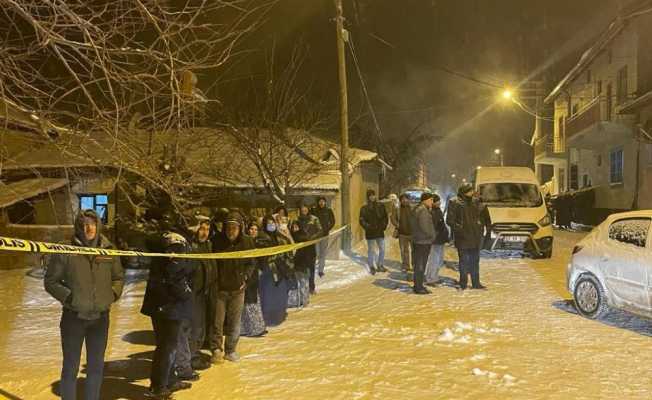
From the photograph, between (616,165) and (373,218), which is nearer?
(373,218)

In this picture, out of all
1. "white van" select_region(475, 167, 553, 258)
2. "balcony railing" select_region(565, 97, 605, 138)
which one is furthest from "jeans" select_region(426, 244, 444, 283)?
"balcony railing" select_region(565, 97, 605, 138)

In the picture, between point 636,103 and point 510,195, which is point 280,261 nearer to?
point 510,195

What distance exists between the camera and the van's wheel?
7.56 metres

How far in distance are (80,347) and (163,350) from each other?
821 millimetres

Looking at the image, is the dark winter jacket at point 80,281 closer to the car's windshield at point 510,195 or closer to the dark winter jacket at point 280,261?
the dark winter jacket at point 280,261

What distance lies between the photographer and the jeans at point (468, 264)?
32.6 ft

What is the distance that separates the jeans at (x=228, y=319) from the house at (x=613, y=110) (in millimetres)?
19956

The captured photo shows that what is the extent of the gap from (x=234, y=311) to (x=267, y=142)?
8046mm

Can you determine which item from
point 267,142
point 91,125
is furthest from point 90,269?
point 267,142

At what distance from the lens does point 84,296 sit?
13.7 feet

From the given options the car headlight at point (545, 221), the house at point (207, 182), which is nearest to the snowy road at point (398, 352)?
the house at point (207, 182)

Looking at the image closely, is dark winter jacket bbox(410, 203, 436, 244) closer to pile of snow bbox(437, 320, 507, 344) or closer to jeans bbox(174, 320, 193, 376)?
pile of snow bbox(437, 320, 507, 344)

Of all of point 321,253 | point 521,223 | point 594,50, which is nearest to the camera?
point 321,253

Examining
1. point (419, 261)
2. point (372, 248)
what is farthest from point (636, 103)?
point (419, 261)
